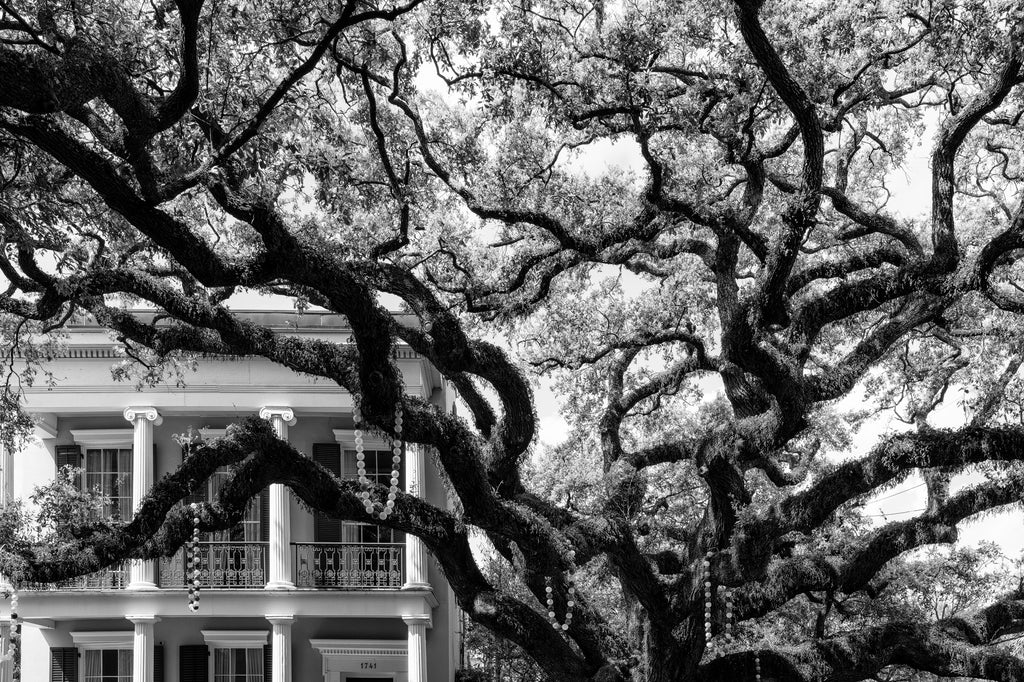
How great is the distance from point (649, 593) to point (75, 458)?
10.5 metres

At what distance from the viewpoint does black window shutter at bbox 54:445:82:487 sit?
689 inches

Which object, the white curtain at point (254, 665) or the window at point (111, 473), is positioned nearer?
the white curtain at point (254, 665)

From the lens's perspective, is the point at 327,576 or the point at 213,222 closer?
the point at 213,222

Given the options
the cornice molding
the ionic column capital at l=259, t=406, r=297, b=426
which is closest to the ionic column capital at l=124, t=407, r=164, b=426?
the ionic column capital at l=259, t=406, r=297, b=426

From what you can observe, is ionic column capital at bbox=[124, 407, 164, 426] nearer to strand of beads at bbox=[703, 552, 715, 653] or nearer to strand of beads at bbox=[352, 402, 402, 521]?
strand of beads at bbox=[352, 402, 402, 521]

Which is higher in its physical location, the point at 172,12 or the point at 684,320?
the point at 172,12

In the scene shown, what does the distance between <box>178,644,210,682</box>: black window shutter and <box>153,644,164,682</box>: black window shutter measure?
0.84ft

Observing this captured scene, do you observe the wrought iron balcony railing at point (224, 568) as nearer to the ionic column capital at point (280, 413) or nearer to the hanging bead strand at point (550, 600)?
the ionic column capital at point (280, 413)

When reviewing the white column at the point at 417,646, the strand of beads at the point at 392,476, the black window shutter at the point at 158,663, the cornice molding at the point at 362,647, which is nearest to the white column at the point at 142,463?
the black window shutter at the point at 158,663

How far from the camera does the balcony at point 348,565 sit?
56.1ft

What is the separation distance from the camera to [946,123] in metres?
9.38

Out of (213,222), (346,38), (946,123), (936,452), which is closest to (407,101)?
(346,38)

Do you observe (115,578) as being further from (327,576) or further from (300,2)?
(300,2)

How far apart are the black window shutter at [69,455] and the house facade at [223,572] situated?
0.07 ft
